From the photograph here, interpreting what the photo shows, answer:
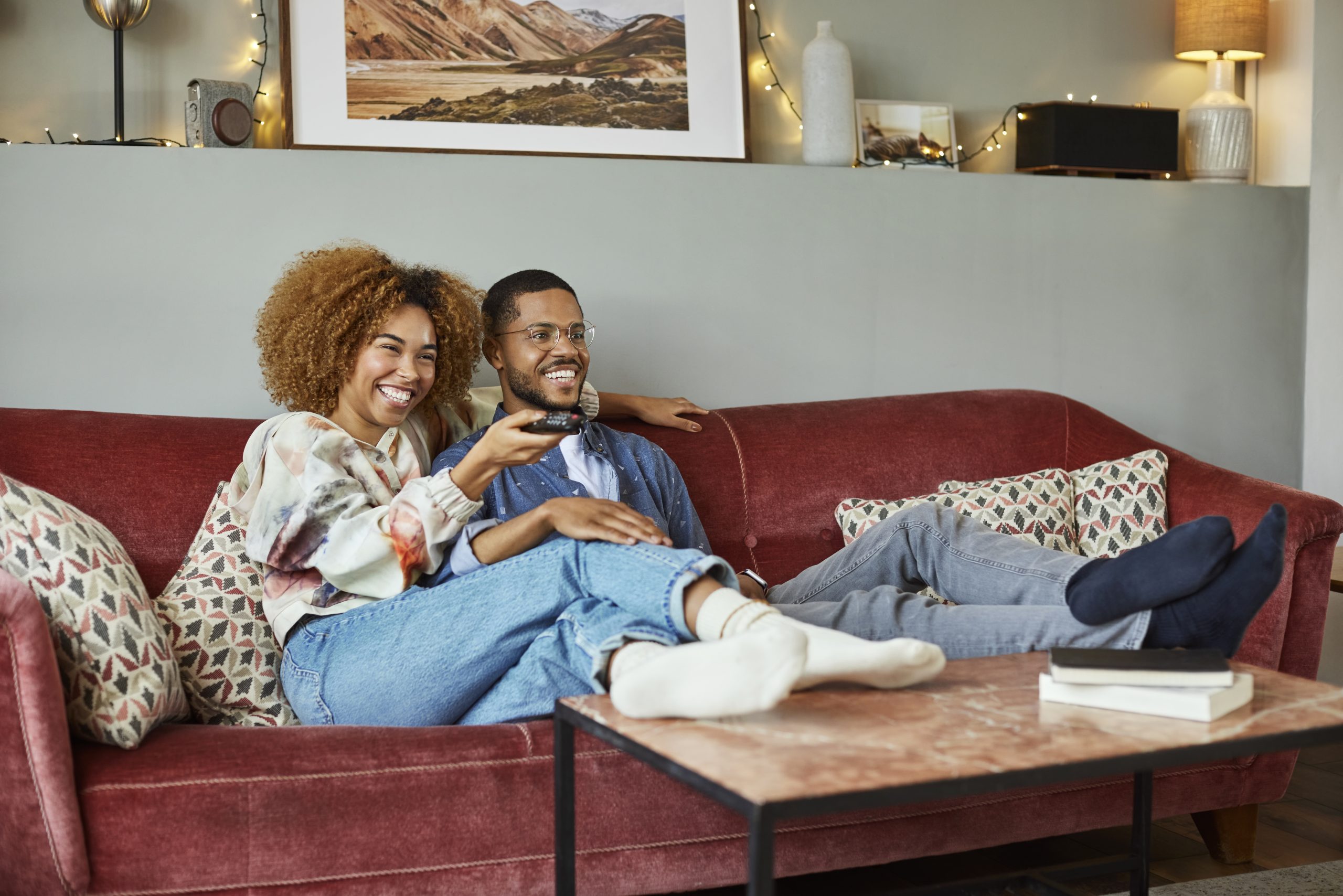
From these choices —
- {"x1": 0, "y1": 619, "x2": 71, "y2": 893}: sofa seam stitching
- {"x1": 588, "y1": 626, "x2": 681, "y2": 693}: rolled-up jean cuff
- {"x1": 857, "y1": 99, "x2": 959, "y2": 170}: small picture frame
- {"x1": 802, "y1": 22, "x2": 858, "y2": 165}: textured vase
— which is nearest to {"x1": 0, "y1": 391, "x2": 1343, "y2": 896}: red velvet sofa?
{"x1": 0, "y1": 619, "x2": 71, "y2": 893}: sofa seam stitching

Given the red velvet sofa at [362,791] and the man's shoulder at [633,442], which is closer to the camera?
the red velvet sofa at [362,791]

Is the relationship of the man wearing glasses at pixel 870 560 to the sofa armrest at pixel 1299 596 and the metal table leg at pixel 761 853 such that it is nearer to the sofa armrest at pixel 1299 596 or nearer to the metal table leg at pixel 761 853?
the metal table leg at pixel 761 853

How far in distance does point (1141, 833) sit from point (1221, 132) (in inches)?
94.6

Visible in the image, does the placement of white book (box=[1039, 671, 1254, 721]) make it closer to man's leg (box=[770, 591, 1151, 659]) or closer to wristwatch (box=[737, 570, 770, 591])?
man's leg (box=[770, 591, 1151, 659])

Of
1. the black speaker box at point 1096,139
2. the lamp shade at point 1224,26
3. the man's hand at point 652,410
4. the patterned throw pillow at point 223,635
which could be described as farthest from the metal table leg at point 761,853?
the lamp shade at point 1224,26

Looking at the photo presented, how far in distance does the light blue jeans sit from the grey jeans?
0.41 m

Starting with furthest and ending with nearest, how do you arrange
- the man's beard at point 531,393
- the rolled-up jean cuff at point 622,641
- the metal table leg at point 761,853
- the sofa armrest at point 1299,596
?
1. the man's beard at point 531,393
2. the sofa armrest at point 1299,596
3. the rolled-up jean cuff at point 622,641
4. the metal table leg at point 761,853

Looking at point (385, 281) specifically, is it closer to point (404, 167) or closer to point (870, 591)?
point (404, 167)

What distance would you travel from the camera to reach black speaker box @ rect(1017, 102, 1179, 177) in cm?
333

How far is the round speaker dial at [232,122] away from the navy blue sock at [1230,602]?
2082mm

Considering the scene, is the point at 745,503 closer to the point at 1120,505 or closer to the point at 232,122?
the point at 1120,505

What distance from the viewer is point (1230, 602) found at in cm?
154

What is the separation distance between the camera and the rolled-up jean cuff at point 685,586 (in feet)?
5.23

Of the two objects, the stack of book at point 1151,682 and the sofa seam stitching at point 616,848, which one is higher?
the stack of book at point 1151,682
